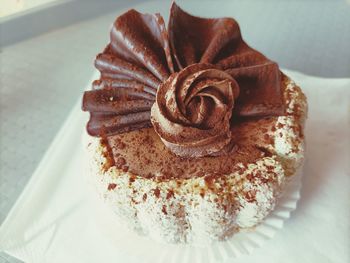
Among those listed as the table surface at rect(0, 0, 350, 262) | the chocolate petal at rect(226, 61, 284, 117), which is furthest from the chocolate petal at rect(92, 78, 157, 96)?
the table surface at rect(0, 0, 350, 262)

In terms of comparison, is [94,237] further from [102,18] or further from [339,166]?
[102,18]

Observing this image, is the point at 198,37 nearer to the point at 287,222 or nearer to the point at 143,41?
the point at 143,41

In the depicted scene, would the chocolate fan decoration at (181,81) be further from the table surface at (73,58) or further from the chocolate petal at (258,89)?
the table surface at (73,58)

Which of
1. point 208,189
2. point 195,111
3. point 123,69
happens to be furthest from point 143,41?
point 208,189

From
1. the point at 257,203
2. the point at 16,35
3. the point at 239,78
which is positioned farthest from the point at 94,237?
the point at 16,35

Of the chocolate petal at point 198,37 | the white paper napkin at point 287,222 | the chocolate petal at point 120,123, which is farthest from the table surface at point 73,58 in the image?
the chocolate petal at point 198,37

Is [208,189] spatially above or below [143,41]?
below

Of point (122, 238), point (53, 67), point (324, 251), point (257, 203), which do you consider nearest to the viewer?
point (257, 203)
